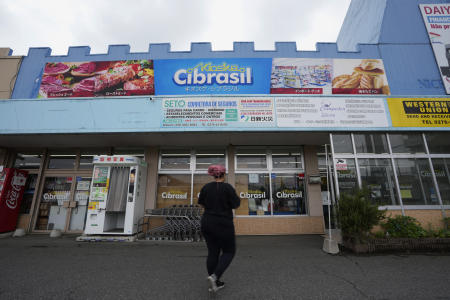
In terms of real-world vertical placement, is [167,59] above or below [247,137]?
above

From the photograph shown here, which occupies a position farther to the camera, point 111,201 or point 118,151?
point 118,151

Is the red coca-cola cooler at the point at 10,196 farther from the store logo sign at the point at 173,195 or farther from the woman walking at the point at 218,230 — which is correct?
the woman walking at the point at 218,230

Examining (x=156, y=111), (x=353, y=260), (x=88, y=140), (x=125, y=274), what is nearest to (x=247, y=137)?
(x=156, y=111)

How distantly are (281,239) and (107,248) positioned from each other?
4978 mm

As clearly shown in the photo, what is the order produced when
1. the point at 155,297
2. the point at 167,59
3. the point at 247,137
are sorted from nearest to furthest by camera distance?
the point at 155,297, the point at 247,137, the point at 167,59

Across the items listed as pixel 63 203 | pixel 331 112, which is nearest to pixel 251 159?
pixel 331 112

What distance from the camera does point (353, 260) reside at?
4.06m

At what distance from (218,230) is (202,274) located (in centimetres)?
149

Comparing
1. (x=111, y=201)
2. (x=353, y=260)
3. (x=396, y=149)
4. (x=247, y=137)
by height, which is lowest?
(x=353, y=260)

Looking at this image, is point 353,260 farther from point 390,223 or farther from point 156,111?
point 156,111

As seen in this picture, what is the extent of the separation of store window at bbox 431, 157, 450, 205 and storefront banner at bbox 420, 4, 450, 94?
271 cm

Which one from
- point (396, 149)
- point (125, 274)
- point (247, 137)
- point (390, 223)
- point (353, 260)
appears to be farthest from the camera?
point (247, 137)

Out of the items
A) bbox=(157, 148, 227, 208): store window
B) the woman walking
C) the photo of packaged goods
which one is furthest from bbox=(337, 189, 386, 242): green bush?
bbox=(157, 148, 227, 208): store window

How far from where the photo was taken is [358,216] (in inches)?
179
